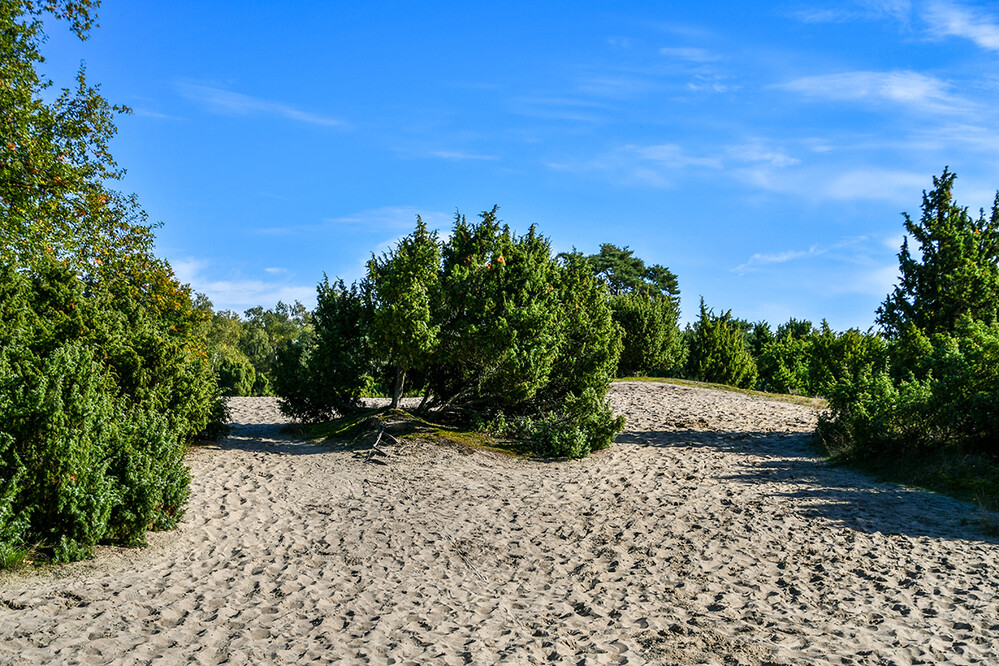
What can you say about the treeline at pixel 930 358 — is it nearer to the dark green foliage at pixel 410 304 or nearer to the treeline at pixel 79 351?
the dark green foliage at pixel 410 304

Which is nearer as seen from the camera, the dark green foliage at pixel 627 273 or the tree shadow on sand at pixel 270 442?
the tree shadow on sand at pixel 270 442

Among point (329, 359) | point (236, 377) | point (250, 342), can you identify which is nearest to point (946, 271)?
point (329, 359)

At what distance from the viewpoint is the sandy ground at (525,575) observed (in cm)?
506

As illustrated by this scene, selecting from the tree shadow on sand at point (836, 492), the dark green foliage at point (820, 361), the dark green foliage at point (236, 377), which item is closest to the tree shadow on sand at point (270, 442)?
the tree shadow on sand at point (836, 492)

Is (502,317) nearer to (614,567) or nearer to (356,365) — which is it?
(356,365)

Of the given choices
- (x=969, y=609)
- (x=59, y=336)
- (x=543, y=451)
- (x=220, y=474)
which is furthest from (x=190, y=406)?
(x=969, y=609)

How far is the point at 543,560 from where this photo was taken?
745cm

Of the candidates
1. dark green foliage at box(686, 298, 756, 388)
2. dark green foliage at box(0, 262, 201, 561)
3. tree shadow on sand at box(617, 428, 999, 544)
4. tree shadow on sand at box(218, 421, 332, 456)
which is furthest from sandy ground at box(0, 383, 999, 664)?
dark green foliage at box(686, 298, 756, 388)

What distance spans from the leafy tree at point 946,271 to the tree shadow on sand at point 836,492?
433cm

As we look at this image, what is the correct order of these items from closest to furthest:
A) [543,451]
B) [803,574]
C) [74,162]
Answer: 1. [803,574]
2. [543,451]
3. [74,162]

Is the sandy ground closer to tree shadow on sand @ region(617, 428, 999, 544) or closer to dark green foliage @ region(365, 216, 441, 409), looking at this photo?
tree shadow on sand @ region(617, 428, 999, 544)

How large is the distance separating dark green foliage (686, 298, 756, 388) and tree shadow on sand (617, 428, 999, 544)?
1283cm

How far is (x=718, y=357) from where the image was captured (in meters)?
28.5

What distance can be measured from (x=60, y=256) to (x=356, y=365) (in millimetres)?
6533
